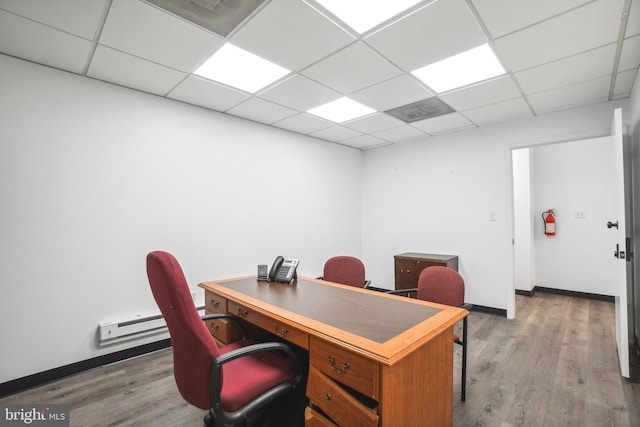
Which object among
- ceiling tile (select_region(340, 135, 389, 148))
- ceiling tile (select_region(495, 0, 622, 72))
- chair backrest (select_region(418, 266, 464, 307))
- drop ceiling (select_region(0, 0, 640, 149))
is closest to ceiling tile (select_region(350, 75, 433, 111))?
drop ceiling (select_region(0, 0, 640, 149))

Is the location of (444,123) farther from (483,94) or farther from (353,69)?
(353,69)

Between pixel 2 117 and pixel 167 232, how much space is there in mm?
1461

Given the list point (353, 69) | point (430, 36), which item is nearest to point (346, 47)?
point (353, 69)

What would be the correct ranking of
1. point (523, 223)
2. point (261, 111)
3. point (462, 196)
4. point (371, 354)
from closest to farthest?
point (371, 354) < point (261, 111) < point (462, 196) < point (523, 223)

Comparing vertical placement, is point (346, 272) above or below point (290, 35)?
below

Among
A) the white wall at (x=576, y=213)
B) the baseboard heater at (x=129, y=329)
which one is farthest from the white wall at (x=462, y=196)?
the baseboard heater at (x=129, y=329)

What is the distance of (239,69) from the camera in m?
2.47

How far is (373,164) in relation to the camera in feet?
17.1

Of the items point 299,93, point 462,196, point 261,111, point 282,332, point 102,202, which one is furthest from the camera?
point 462,196

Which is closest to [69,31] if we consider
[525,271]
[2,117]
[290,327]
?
[2,117]

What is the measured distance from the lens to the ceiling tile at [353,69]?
2.21 meters

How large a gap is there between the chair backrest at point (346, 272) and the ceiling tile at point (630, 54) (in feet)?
8.35

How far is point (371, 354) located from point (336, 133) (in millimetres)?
3570

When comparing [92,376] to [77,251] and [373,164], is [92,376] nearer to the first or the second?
[77,251]
